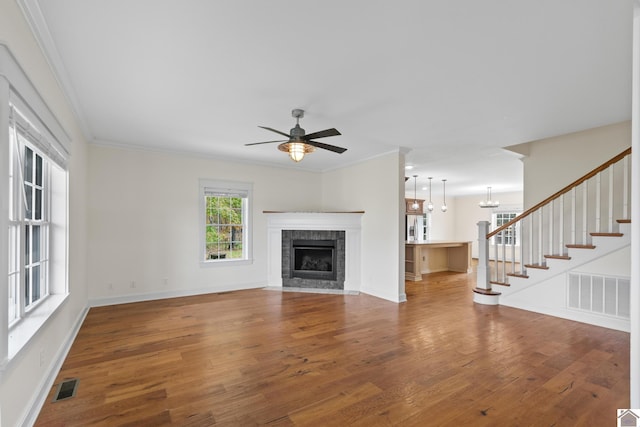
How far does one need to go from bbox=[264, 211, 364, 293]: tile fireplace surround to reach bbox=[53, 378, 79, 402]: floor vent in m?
3.96

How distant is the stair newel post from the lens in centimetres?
527

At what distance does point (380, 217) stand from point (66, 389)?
4679 millimetres

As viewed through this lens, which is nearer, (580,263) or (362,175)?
(580,263)

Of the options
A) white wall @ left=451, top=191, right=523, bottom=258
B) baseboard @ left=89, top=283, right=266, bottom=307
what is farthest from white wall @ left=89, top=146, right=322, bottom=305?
white wall @ left=451, top=191, right=523, bottom=258

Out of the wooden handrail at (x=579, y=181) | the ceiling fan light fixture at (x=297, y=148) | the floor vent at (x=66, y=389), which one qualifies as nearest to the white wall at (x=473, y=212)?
the wooden handrail at (x=579, y=181)

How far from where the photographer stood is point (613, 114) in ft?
12.0

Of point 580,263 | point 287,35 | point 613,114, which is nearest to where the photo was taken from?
point 287,35

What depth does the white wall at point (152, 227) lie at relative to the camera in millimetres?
4922

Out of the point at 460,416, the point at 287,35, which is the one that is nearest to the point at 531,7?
the point at 287,35

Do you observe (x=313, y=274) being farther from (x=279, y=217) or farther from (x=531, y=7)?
(x=531, y=7)

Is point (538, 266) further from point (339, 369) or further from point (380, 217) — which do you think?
point (339, 369)

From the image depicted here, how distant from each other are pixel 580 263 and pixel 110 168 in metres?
7.21

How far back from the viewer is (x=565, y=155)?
4676 mm

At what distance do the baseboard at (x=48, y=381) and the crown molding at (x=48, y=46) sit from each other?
252 cm
